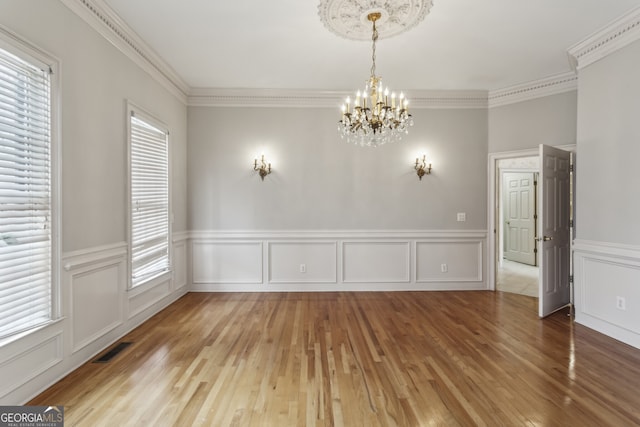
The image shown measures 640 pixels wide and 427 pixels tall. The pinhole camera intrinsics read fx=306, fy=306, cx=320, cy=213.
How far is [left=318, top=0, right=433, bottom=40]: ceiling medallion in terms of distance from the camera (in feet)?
8.89

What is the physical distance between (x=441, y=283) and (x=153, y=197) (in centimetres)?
441

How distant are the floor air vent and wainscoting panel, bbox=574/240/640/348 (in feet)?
16.1

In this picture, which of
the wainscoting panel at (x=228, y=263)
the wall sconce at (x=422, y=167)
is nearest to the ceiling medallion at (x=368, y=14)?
the wall sconce at (x=422, y=167)

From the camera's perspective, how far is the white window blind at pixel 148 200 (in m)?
3.44

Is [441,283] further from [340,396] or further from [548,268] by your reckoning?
[340,396]

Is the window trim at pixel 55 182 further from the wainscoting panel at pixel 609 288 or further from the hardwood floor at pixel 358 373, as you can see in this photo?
the wainscoting panel at pixel 609 288

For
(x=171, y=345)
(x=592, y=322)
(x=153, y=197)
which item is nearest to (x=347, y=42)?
(x=153, y=197)

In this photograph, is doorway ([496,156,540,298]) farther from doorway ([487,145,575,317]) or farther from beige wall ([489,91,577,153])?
doorway ([487,145,575,317])

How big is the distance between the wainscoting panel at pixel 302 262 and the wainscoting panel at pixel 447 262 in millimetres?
1427

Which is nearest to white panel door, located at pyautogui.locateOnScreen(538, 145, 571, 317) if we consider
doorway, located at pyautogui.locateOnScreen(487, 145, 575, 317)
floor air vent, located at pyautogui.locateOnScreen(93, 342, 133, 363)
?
doorway, located at pyautogui.locateOnScreen(487, 145, 575, 317)

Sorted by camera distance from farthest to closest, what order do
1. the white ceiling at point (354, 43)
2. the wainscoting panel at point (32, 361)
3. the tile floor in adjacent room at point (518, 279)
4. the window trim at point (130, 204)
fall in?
1. the tile floor in adjacent room at point (518, 279)
2. the window trim at point (130, 204)
3. the white ceiling at point (354, 43)
4. the wainscoting panel at point (32, 361)

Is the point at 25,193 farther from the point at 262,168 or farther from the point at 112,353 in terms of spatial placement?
the point at 262,168

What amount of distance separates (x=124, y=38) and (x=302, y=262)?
11.7 feet

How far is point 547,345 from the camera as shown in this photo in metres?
2.98
